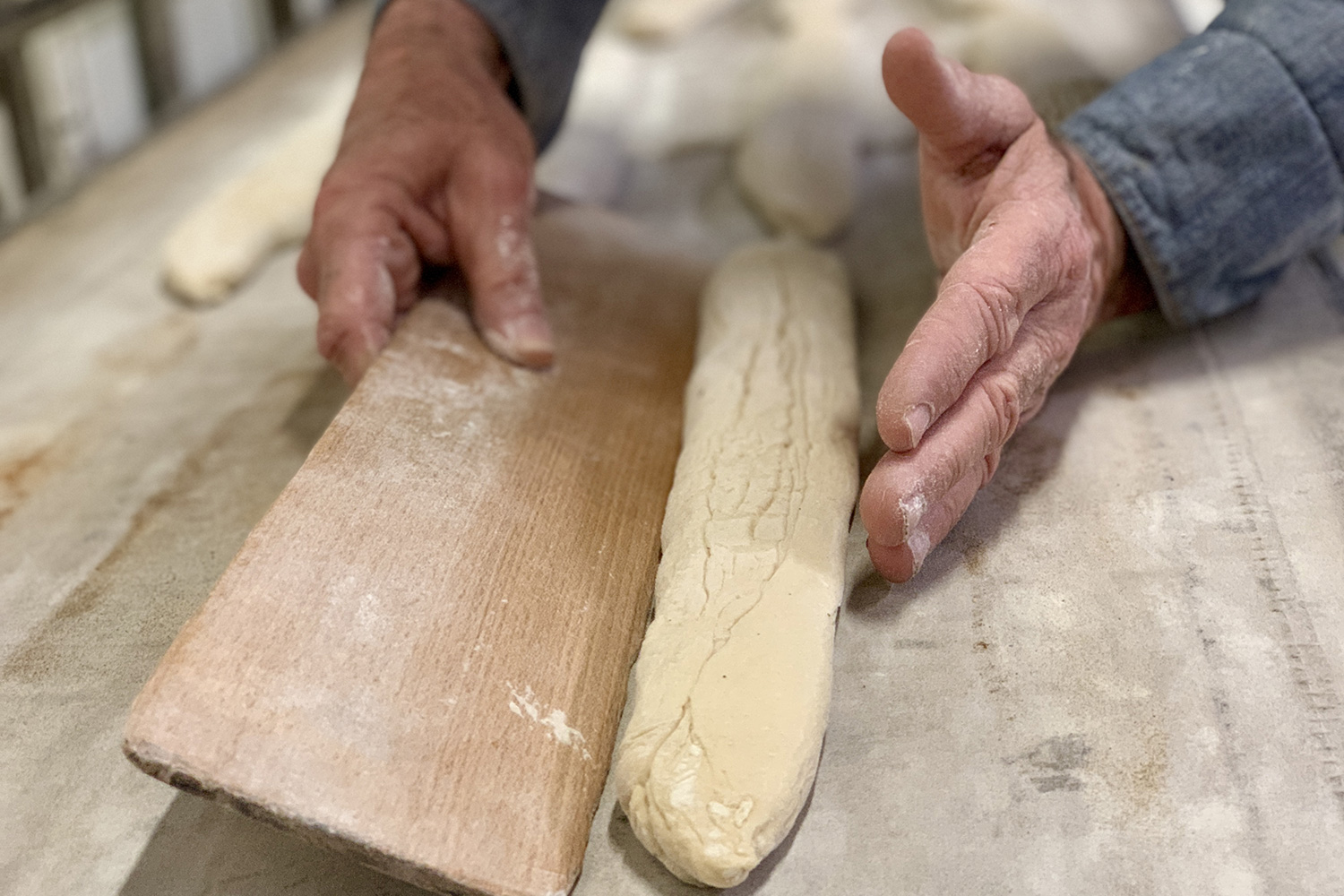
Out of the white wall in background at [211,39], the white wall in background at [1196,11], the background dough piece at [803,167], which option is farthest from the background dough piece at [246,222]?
the white wall in background at [1196,11]

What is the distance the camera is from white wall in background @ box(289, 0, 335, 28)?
3.63 meters

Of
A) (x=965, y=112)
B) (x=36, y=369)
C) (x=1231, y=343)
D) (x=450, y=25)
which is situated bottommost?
(x=36, y=369)

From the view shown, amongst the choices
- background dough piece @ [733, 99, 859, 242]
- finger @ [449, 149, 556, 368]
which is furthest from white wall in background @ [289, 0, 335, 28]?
finger @ [449, 149, 556, 368]

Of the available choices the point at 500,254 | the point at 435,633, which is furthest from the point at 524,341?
the point at 435,633

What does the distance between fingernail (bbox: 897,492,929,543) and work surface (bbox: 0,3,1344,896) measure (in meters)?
0.15

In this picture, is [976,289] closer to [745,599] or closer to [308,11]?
[745,599]

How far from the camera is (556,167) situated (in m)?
2.55

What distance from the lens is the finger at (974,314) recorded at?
114 cm

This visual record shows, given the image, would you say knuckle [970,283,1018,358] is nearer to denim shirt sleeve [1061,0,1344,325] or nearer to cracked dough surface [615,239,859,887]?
cracked dough surface [615,239,859,887]

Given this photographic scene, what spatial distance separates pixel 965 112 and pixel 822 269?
1.79ft

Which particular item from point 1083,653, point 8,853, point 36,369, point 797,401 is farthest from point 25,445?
point 1083,653

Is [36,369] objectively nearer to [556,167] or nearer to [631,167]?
[556,167]

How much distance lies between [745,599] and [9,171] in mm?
2463

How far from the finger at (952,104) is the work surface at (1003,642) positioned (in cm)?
41
